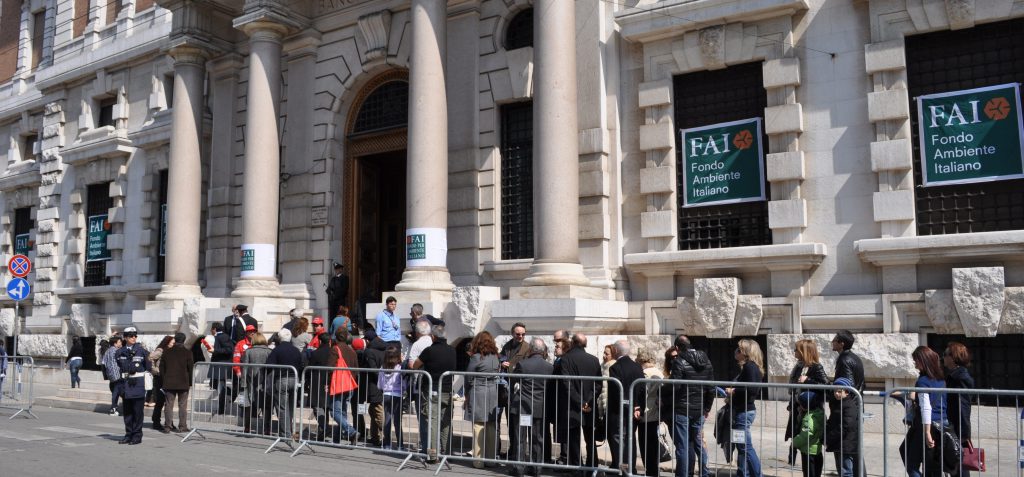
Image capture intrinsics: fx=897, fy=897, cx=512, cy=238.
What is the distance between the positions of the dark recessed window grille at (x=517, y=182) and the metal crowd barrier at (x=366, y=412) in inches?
220

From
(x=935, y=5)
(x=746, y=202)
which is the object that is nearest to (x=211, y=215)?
(x=746, y=202)

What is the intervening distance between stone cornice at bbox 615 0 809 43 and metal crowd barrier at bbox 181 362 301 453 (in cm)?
850

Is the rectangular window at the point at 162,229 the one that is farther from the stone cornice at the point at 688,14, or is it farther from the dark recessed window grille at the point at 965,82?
the dark recessed window grille at the point at 965,82

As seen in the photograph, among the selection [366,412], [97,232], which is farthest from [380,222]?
[97,232]

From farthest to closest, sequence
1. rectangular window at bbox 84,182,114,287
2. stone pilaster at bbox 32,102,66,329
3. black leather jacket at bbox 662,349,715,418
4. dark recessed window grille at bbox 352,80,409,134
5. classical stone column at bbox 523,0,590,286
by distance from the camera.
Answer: stone pilaster at bbox 32,102,66,329 → rectangular window at bbox 84,182,114,287 → dark recessed window grille at bbox 352,80,409,134 → classical stone column at bbox 523,0,590,286 → black leather jacket at bbox 662,349,715,418

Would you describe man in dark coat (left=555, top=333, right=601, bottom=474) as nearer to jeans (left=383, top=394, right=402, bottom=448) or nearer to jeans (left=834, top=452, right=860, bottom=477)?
jeans (left=383, top=394, right=402, bottom=448)

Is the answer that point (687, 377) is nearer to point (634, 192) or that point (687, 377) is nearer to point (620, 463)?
point (620, 463)

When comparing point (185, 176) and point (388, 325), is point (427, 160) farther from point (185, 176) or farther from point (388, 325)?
point (185, 176)

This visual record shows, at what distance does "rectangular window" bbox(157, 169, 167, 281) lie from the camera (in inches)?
985

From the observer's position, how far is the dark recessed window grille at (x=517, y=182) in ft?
58.0

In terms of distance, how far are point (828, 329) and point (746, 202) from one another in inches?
99.8

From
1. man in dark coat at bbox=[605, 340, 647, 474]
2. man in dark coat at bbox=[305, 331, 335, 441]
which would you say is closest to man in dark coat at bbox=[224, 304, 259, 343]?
man in dark coat at bbox=[305, 331, 335, 441]

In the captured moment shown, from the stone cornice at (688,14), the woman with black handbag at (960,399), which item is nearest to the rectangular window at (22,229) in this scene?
the stone cornice at (688,14)

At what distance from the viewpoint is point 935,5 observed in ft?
44.9
